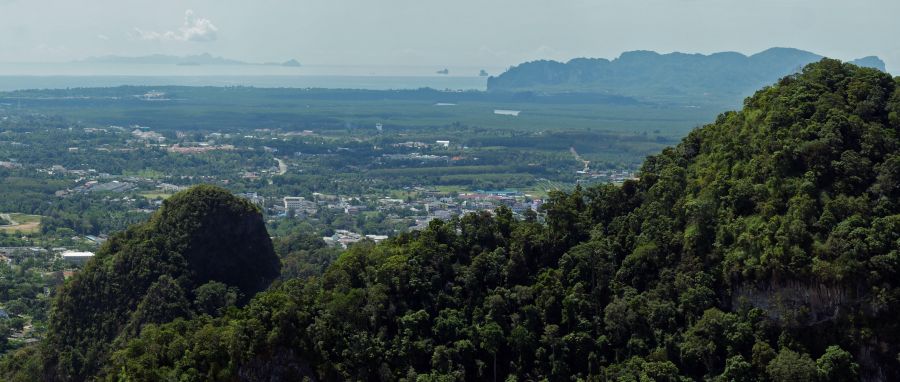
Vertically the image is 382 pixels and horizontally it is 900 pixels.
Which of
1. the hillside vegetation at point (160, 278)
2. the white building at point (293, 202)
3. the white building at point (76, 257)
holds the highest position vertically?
the hillside vegetation at point (160, 278)

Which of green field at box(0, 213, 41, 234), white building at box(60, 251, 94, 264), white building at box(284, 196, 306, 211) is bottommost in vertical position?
green field at box(0, 213, 41, 234)

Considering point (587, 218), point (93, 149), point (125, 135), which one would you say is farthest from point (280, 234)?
point (125, 135)

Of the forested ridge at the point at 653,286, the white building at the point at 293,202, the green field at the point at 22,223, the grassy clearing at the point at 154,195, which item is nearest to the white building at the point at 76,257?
the green field at the point at 22,223

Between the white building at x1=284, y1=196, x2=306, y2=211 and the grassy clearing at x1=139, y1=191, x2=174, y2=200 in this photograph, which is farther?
the grassy clearing at x1=139, y1=191, x2=174, y2=200

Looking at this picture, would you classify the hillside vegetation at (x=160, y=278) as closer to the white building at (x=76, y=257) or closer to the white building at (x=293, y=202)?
the white building at (x=76, y=257)

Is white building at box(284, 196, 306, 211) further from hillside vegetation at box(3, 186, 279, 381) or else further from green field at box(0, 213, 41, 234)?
hillside vegetation at box(3, 186, 279, 381)

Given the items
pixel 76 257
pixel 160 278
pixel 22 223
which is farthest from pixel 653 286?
pixel 22 223

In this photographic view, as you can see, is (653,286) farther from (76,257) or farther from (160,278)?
(76,257)

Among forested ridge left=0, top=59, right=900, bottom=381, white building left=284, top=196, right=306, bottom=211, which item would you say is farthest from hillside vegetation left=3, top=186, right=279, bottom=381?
white building left=284, top=196, right=306, bottom=211

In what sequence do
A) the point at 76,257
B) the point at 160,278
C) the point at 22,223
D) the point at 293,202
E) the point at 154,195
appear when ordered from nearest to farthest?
1. the point at 160,278
2. the point at 76,257
3. the point at 22,223
4. the point at 293,202
5. the point at 154,195
